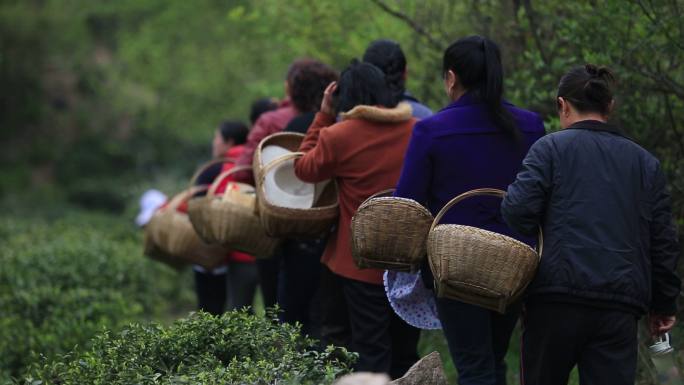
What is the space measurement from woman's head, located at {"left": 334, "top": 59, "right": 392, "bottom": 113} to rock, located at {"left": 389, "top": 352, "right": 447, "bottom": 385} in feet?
5.84

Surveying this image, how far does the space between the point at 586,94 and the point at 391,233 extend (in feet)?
3.39

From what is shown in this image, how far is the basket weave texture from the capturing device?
6.07m

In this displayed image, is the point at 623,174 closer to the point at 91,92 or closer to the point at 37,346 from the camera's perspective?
the point at 37,346

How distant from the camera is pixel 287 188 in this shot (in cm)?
625

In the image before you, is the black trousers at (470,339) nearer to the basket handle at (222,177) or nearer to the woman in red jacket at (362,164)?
the woman in red jacket at (362,164)

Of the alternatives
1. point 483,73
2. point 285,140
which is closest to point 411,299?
point 483,73

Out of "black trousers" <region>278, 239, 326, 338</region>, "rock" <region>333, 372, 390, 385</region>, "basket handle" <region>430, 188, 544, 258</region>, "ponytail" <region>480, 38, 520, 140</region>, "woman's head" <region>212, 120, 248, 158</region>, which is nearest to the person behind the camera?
"rock" <region>333, 372, 390, 385</region>

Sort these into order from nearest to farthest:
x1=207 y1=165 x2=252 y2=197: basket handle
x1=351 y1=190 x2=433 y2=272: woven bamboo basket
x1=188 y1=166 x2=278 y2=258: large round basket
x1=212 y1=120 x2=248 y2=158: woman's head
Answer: x1=351 y1=190 x2=433 y2=272: woven bamboo basket < x1=188 y1=166 x2=278 y2=258: large round basket < x1=207 y1=165 x2=252 y2=197: basket handle < x1=212 y1=120 x2=248 y2=158: woman's head

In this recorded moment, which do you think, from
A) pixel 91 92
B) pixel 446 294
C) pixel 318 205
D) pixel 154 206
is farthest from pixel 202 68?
pixel 446 294

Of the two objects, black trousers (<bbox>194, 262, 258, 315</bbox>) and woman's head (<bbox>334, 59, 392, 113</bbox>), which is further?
black trousers (<bbox>194, 262, 258, 315</bbox>)

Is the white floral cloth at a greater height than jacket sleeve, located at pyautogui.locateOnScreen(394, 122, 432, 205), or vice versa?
jacket sleeve, located at pyautogui.locateOnScreen(394, 122, 432, 205)

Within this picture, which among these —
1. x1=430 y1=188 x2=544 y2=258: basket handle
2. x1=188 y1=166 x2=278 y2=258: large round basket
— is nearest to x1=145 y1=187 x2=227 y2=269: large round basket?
x1=188 y1=166 x2=278 y2=258: large round basket

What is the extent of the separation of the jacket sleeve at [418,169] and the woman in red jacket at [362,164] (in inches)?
31.6

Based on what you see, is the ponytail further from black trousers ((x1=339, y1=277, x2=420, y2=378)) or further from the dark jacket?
black trousers ((x1=339, y1=277, x2=420, y2=378))
